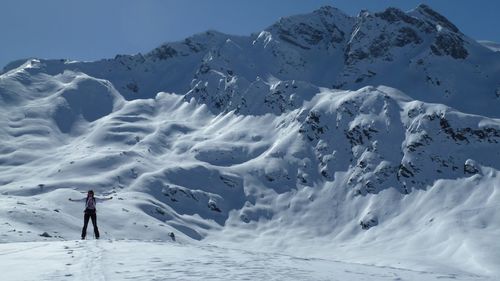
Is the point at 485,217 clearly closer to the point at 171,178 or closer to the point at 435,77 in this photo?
the point at 171,178

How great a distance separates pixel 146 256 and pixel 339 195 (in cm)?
11654

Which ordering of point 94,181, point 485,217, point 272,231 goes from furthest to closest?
point 94,181 < point 272,231 < point 485,217

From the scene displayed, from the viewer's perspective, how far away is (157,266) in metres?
18.0

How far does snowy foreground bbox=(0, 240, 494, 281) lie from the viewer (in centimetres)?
1639

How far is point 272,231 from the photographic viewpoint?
395 feet

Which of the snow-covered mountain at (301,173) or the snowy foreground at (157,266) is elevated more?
the snow-covered mountain at (301,173)

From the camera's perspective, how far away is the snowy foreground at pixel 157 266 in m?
16.4

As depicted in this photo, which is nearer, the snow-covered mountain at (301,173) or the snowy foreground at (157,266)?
the snowy foreground at (157,266)

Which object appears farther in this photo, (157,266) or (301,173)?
(301,173)

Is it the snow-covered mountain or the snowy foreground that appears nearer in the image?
the snowy foreground

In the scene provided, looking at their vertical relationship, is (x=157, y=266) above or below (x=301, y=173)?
below

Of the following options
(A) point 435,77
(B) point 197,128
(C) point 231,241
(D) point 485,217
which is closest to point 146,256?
(C) point 231,241

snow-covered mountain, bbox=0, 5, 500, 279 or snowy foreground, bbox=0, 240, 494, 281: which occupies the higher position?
snow-covered mountain, bbox=0, 5, 500, 279

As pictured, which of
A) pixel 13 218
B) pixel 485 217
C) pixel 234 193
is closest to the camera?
pixel 13 218
